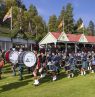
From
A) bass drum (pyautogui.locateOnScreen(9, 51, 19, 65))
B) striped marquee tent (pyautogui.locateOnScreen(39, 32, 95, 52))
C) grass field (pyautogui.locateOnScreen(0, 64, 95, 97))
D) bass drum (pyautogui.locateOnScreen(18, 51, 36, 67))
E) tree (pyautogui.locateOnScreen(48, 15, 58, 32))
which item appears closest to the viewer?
grass field (pyautogui.locateOnScreen(0, 64, 95, 97))

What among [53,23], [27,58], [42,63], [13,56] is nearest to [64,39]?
[13,56]

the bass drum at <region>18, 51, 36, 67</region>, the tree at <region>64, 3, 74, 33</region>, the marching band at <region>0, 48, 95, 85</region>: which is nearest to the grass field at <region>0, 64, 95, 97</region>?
the marching band at <region>0, 48, 95, 85</region>

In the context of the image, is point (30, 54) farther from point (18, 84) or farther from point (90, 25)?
point (90, 25)

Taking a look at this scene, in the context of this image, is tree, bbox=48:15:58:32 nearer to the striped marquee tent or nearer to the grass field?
the striped marquee tent

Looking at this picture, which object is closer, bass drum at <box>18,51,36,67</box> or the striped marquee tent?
bass drum at <box>18,51,36,67</box>

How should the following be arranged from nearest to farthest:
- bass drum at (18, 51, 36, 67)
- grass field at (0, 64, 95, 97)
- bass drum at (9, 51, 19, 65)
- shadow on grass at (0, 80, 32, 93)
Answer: grass field at (0, 64, 95, 97)
shadow on grass at (0, 80, 32, 93)
bass drum at (18, 51, 36, 67)
bass drum at (9, 51, 19, 65)

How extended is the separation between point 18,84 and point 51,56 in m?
4.98

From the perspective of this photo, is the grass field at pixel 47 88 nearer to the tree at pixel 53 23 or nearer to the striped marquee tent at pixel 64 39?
the striped marquee tent at pixel 64 39

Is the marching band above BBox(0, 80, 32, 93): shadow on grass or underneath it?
above

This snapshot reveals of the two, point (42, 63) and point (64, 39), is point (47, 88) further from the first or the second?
point (64, 39)

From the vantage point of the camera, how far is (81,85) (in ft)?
58.7

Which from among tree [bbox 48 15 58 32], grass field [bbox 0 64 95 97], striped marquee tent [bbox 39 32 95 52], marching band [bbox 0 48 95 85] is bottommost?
grass field [bbox 0 64 95 97]

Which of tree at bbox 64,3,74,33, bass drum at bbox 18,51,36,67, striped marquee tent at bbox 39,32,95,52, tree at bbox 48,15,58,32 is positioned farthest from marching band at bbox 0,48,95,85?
tree at bbox 64,3,74,33

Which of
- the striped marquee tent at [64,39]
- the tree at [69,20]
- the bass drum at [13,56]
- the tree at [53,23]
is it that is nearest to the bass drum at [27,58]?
the bass drum at [13,56]
